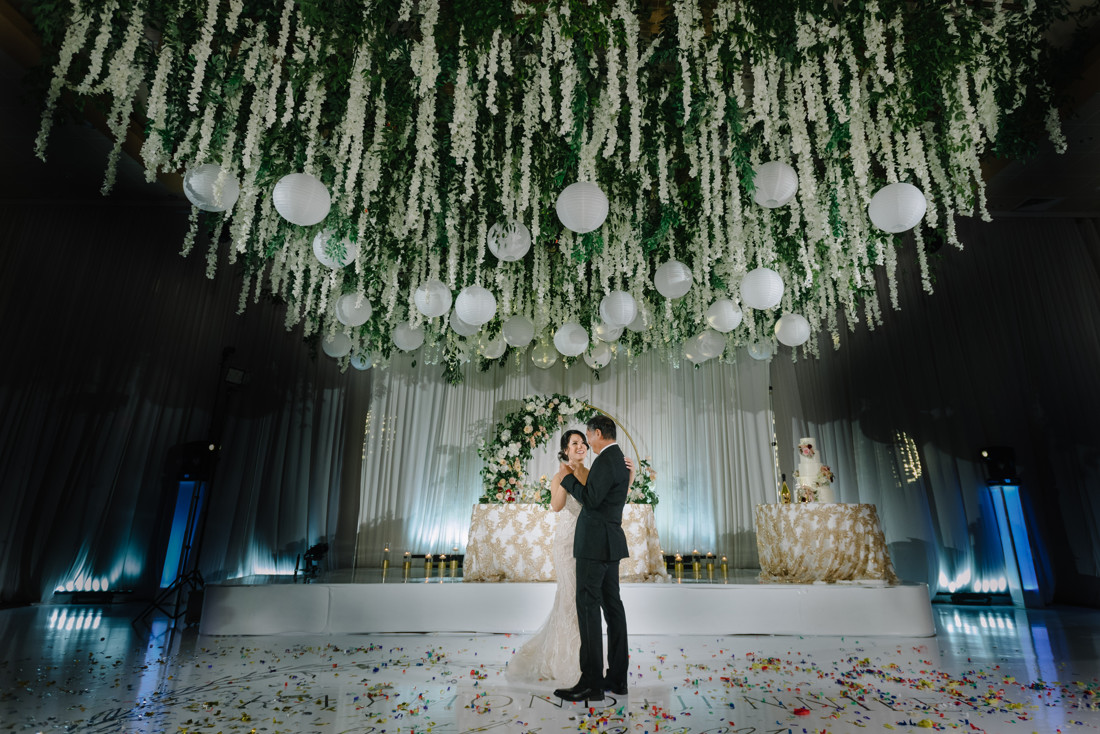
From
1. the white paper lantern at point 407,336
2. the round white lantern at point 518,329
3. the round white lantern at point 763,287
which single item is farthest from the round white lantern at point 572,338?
the round white lantern at point 763,287


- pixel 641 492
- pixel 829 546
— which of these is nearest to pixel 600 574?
pixel 829 546

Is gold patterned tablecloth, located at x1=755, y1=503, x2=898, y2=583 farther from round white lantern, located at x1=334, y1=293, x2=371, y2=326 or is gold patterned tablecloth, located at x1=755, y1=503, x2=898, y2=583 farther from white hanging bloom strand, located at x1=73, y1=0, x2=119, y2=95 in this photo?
white hanging bloom strand, located at x1=73, y1=0, x2=119, y2=95

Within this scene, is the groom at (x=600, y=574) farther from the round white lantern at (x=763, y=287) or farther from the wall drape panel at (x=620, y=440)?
the wall drape panel at (x=620, y=440)

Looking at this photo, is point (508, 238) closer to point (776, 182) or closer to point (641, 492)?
point (776, 182)

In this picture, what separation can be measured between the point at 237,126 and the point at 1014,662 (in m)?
5.54

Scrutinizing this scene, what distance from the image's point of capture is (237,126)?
381 cm

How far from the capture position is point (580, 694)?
240 centimetres

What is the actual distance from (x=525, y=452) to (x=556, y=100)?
11.4ft

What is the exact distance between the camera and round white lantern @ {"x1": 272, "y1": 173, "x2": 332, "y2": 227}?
9.73 ft

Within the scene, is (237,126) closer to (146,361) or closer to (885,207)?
(146,361)

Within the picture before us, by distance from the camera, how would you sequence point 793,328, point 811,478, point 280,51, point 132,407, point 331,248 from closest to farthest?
point 280,51
point 331,248
point 793,328
point 811,478
point 132,407

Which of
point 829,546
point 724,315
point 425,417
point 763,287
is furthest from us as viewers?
point 425,417

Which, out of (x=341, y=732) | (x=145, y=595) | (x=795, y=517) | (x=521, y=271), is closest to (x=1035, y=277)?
(x=795, y=517)

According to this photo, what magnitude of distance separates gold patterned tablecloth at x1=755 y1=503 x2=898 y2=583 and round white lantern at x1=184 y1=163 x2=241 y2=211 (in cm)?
449
